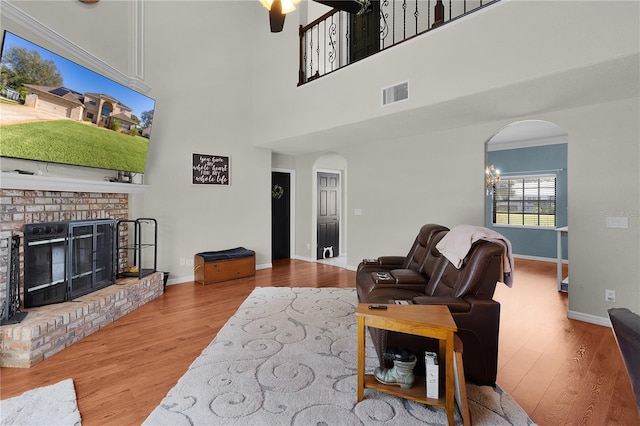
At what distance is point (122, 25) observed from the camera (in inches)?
157

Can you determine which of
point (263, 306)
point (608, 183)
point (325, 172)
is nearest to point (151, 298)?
point (263, 306)

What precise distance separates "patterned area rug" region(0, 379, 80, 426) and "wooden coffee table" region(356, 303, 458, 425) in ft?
5.48

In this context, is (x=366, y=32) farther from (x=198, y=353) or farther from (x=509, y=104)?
(x=198, y=353)

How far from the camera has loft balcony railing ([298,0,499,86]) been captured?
14.9 ft

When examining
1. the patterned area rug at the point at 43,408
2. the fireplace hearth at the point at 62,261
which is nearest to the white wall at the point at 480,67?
the fireplace hearth at the point at 62,261

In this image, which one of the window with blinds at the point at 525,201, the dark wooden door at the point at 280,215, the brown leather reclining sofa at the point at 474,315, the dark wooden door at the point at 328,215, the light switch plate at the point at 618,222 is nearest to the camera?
the brown leather reclining sofa at the point at 474,315

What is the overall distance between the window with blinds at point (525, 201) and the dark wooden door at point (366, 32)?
16.3ft

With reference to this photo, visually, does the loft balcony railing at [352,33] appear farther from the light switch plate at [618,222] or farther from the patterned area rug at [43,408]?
the patterned area rug at [43,408]

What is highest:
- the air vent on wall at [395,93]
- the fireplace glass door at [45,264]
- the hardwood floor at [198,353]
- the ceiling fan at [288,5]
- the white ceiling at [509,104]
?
the ceiling fan at [288,5]

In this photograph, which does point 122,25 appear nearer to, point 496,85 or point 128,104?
point 128,104

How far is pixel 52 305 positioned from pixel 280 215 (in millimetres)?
4308

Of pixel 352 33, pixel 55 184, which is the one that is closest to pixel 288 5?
pixel 55 184

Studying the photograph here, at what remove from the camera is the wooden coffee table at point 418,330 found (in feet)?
5.56

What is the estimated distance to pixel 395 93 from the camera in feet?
11.5
